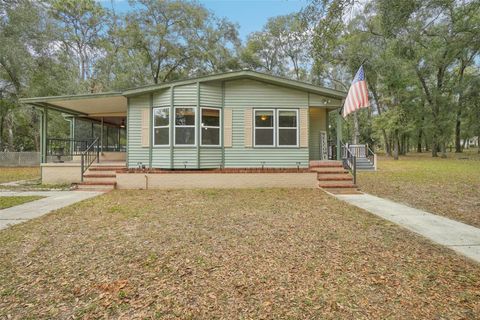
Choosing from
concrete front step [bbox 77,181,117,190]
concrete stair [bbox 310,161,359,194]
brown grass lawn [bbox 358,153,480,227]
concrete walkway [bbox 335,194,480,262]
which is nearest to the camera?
concrete walkway [bbox 335,194,480,262]

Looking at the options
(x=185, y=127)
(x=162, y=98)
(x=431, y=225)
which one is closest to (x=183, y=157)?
(x=185, y=127)

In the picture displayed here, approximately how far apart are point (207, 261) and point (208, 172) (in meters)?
6.57

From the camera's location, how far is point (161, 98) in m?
10.5

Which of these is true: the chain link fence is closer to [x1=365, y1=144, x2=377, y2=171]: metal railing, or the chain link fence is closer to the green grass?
the green grass

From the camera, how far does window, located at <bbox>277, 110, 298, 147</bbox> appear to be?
10.7 m

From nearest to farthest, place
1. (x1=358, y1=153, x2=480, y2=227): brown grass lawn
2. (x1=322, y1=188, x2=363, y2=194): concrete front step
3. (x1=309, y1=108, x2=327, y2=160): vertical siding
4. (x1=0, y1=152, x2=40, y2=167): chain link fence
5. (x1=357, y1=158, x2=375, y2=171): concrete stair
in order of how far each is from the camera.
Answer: (x1=358, y1=153, x2=480, y2=227): brown grass lawn
(x1=322, y1=188, x2=363, y2=194): concrete front step
(x1=309, y1=108, x2=327, y2=160): vertical siding
(x1=357, y1=158, x2=375, y2=171): concrete stair
(x1=0, y1=152, x2=40, y2=167): chain link fence

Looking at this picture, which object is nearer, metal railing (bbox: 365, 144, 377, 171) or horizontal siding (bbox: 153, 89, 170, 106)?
horizontal siding (bbox: 153, 89, 170, 106)

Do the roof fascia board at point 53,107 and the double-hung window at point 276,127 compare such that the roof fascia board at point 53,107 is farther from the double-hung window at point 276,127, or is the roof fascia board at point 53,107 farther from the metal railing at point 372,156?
the metal railing at point 372,156

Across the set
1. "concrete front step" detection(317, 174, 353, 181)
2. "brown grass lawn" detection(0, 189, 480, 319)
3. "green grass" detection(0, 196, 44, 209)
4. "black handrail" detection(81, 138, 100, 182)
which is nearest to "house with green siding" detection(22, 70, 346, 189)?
"black handrail" detection(81, 138, 100, 182)

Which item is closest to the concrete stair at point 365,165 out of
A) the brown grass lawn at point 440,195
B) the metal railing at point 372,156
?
the metal railing at point 372,156

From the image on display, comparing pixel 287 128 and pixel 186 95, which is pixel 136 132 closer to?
A: pixel 186 95

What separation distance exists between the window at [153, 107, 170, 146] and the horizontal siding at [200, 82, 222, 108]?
1330 millimetres

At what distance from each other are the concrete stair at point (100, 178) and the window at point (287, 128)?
5.97 metres

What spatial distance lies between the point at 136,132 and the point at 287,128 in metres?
5.59
